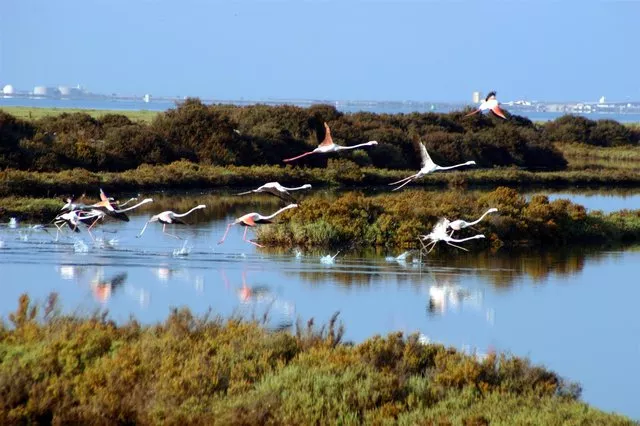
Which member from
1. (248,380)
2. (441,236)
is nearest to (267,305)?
(248,380)

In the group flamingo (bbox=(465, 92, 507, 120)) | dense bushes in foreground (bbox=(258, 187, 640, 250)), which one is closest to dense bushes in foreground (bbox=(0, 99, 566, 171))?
dense bushes in foreground (bbox=(258, 187, 640, 250))

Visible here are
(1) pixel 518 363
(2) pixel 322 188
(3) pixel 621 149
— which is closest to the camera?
(1) pixel 518 363

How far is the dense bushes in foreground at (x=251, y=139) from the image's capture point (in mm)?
36844

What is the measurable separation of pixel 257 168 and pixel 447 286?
19.8 meters

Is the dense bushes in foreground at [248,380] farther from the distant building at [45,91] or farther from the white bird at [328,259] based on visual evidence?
the distant building at [45,91]

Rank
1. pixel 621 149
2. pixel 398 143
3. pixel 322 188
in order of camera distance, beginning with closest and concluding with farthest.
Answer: pixel 322 188
pixel 398 143
pixel 621 149

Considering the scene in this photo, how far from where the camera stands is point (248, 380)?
9914 mm

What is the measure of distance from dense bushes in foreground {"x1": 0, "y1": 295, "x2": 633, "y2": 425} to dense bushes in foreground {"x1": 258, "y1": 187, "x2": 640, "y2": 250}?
40.7ft

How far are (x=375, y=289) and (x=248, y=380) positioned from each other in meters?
9.11

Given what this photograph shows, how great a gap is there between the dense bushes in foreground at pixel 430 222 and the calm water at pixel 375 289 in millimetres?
1039

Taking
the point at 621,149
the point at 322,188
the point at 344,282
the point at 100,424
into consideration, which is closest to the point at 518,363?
the point at 100,424

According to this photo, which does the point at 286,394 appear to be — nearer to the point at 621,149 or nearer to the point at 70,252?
the point at 70,252

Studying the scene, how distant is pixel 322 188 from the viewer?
37.3 m

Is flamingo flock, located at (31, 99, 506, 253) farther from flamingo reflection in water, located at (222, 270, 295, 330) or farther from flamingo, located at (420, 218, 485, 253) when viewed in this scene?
flamingo reflection in water, located at (222, 270, 295, 330)
